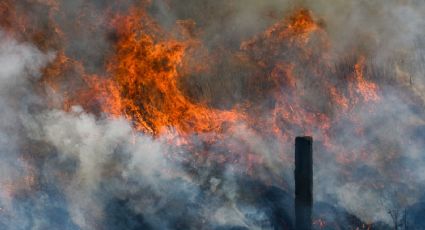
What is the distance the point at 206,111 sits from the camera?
2197cm

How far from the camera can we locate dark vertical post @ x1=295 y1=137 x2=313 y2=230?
13359 mm

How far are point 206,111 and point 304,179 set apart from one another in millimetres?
9169

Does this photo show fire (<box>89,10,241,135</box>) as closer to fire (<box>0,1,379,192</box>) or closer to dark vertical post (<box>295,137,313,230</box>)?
fire (<box>0,1,379,192</box>)

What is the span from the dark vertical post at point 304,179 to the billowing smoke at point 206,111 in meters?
5.63

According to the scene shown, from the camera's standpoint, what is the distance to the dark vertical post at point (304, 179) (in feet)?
43.8

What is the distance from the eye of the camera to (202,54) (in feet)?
72.5

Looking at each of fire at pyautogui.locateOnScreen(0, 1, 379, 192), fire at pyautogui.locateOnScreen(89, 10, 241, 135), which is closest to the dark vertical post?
fire at pyautogui.locateOnScreen(0, 1, 379, 192)

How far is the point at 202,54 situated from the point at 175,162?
16.4ft

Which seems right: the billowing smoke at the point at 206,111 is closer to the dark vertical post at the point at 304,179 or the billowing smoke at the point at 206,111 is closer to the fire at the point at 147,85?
the fire at the point at 147,85

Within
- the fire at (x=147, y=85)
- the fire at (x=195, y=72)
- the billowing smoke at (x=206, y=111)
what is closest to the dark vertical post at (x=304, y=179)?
the billowing smoke at (x=206, y=111)

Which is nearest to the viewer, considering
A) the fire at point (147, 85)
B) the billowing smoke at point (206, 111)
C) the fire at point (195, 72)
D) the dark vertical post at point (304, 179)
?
the dark vertical post at point (304, 179)

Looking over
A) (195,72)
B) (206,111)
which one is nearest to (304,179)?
(206,111)

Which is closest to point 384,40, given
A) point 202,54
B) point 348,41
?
point 348,41

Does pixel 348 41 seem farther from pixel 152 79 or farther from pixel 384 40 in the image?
pixel 152 79
